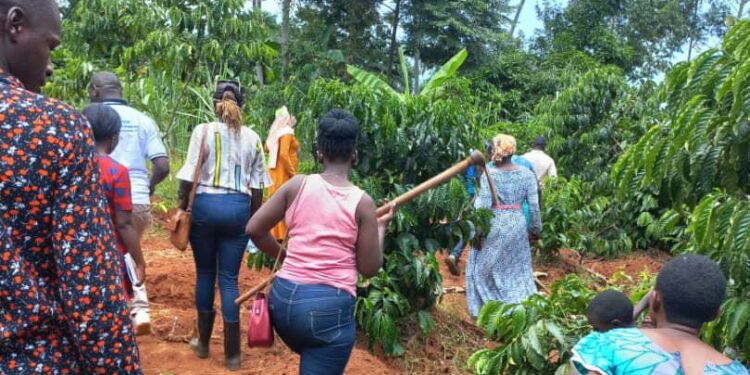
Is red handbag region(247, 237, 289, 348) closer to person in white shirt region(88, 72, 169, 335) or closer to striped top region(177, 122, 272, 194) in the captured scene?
striped top region(177, 122, 272, 194)

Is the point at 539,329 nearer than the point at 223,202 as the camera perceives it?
Yes

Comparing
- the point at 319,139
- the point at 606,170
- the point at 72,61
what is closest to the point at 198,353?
the point at 319,139

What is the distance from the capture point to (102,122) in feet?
10.8

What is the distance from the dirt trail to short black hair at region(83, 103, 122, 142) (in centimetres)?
159

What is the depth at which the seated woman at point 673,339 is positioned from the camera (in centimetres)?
194

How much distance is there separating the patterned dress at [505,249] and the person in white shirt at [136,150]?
9.64 ft

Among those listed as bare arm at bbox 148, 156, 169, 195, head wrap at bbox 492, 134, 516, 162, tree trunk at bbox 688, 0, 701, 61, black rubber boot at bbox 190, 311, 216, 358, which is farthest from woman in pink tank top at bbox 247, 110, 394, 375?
tree trunk at bbox 688, 0, 701, 61

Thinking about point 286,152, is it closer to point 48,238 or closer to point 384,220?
point 384,220

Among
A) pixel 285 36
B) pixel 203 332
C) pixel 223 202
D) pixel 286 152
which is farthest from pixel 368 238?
pixel 285 36

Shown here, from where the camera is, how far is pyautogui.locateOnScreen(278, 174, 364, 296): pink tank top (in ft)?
9.41

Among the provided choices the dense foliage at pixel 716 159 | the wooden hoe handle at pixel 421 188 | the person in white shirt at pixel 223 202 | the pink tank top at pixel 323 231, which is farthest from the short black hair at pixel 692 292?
the person in white shirt at pixel 223 202

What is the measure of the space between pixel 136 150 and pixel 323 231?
6.41 feet

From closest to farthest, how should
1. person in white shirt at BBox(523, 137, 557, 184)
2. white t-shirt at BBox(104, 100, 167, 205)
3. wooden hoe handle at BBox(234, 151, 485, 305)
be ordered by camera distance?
1. wooden hoe handle at BBox(234, 151, 485, 305)
2. white t-shirt at BBox(104, 100, 167, 205)
3. person in white shirt at BBox(523, 137, 557, 184)

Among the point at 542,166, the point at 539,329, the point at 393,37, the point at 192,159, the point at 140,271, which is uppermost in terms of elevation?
the point at 393,37
